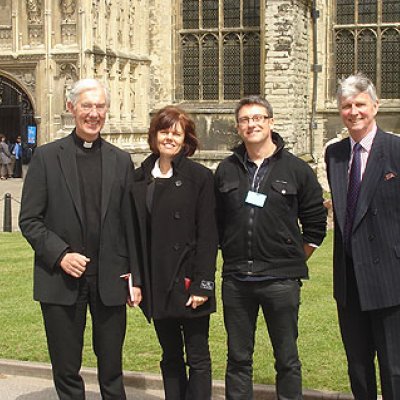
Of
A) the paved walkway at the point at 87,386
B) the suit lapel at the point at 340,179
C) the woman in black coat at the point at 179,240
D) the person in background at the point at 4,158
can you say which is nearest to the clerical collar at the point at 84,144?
the woman in black coat at the point at 179,240

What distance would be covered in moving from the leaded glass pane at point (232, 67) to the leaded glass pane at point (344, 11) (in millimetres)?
2902

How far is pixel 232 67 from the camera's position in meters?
23.7

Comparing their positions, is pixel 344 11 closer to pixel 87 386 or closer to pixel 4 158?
pixel 4 158

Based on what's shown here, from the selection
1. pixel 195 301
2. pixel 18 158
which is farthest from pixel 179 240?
pixel 18 158

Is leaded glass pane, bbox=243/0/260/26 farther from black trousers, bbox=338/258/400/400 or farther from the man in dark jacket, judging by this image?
black trousers, bbox=338/258/400/400

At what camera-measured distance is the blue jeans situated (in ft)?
16.7

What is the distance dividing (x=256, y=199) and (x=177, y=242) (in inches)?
21.8

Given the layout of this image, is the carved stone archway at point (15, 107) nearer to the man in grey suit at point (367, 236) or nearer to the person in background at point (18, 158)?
the person in background at point (18, 158)

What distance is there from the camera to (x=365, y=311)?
A: 4965mm

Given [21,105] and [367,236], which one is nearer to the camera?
[367,236]

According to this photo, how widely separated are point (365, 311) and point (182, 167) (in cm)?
142

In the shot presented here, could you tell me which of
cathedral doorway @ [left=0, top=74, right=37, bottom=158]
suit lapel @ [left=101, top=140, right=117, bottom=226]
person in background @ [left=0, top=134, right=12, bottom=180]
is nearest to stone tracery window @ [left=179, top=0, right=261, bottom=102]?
cathedral doorway @ [left=0, top=74, right=37, bottom=158]

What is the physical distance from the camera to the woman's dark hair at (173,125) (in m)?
5.13

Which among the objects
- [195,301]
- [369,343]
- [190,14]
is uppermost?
[190,14]
